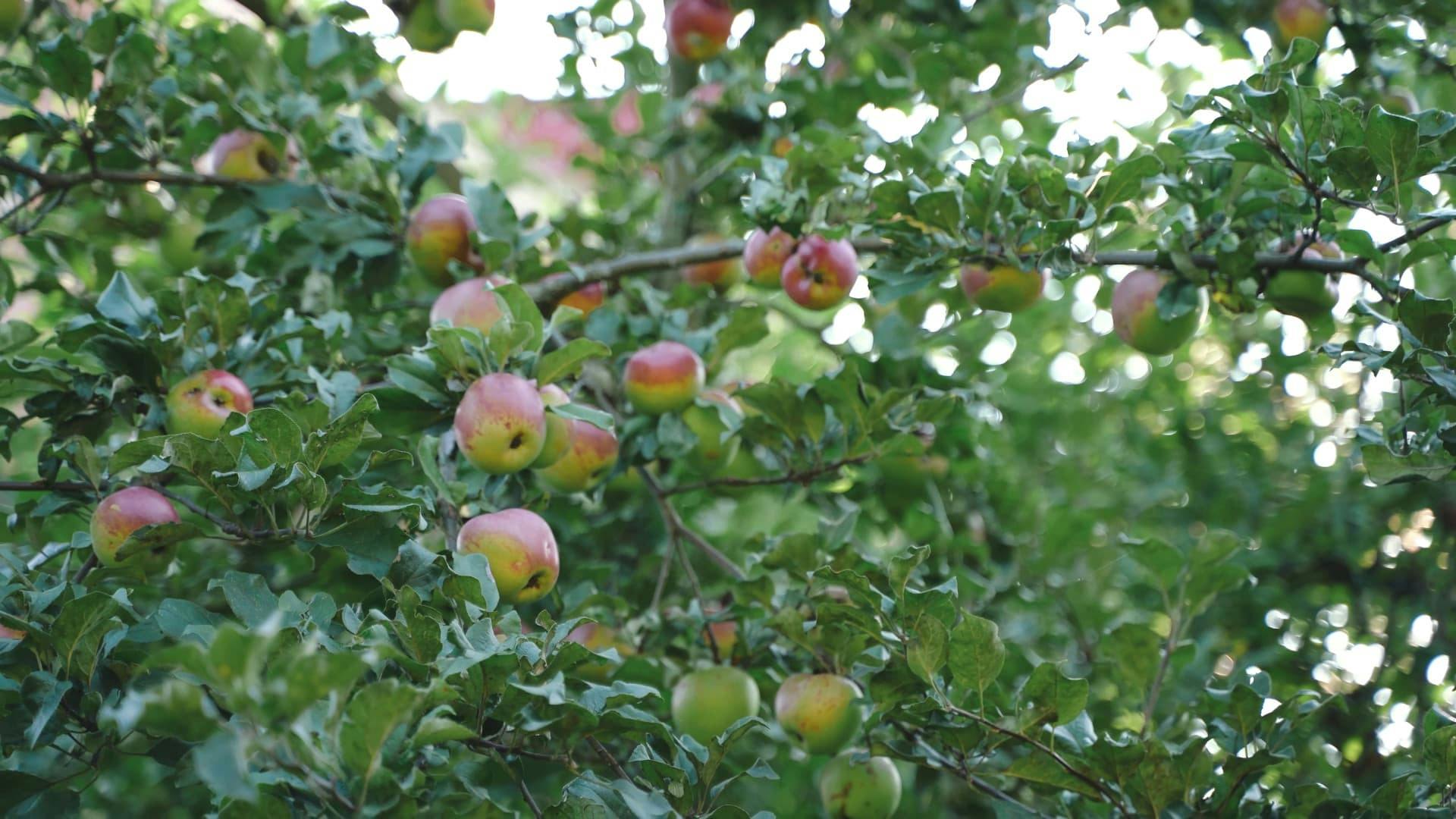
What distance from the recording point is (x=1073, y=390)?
3176 mm

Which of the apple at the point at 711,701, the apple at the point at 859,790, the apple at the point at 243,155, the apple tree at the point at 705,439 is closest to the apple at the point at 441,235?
the apple tree at the point at 705,439

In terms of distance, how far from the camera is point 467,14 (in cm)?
217

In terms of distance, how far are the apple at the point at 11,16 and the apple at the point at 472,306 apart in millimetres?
1057

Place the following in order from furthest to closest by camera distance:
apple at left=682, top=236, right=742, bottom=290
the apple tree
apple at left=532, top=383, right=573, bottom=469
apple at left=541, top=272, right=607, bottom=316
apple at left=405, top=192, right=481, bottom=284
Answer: apple at left=682, top=236, right=742, bottom=290
apple at left=541, top=272, right=607, bottom=316
apple at left=405, top=192, right=481, bottom=284
apple at left=532, top=383, right=573, bottom=469
the apple tree

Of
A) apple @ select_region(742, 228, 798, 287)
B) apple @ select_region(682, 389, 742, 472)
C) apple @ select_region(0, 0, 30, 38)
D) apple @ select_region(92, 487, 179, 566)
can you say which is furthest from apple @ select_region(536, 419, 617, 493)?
apple @ select_region(0, 0, 30, 38)

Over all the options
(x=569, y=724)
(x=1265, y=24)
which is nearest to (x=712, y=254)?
(x=569, y=724)

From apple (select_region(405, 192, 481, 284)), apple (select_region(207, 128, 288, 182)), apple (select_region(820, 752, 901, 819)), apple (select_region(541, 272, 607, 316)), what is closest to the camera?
apple (select_region(820, 752, 901, 819))

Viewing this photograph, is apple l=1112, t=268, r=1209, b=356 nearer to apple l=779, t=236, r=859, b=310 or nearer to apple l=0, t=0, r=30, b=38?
apple l=779, t=236, r=859, b=310

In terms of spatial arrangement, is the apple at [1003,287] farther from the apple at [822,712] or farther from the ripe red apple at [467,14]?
the ripe red apple at [467,14]

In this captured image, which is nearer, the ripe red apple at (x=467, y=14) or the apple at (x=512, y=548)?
the apple at (x=512, y=548)

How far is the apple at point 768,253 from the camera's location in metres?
1.89

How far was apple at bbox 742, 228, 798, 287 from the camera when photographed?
1.89m

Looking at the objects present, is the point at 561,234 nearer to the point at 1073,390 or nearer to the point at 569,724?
the point at 569,724

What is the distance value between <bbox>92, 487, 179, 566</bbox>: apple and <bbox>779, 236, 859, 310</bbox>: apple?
1.02 m
